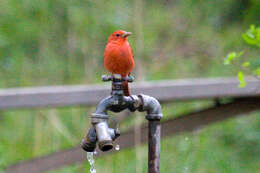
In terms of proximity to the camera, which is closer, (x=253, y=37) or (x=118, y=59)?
(x=118, y=59)

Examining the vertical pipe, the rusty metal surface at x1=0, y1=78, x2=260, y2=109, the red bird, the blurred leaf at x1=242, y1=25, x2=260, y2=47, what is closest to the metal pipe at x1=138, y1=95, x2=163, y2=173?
the vertical pipe

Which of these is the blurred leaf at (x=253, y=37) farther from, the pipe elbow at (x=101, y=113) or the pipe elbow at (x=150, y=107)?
the pipe elbow at (x=101, y=113)

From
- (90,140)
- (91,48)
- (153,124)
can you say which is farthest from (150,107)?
(91,48)

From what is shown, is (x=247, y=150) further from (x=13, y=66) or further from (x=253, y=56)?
(x=13, y=66)

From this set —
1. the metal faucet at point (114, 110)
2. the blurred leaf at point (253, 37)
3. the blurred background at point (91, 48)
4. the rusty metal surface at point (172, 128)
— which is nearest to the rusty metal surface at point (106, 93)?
the rusty metal surface at point (172, 128)

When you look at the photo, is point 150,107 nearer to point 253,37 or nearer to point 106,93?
point 253,37

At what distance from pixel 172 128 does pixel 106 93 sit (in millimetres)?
415

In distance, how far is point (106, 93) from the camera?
2412 mm

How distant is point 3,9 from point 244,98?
189cm

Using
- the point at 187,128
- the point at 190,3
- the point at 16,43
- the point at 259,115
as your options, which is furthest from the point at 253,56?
the point at 16,43

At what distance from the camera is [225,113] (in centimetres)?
258

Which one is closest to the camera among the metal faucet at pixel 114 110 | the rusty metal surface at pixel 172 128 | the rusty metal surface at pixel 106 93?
the metal faucet at pixel 114 110

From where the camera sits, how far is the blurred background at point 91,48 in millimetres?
3568

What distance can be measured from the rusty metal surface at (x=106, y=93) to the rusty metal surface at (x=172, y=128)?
14cm
